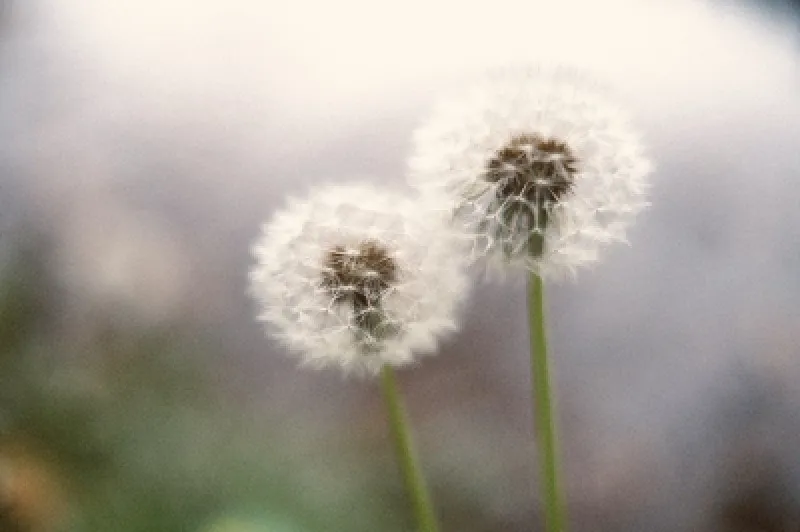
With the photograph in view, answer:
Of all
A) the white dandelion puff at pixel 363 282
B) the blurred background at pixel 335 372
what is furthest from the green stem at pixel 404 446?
the blurred background at pixel 335 372

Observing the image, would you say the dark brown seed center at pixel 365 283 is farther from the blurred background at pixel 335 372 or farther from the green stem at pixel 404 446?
the blurred background at pixel 335 372

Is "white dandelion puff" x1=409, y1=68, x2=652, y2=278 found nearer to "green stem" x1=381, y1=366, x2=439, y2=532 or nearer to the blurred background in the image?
"green stem" x1=381, y1=366, x2=439, y2=532

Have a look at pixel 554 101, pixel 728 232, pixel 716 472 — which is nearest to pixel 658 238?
pixel 728 232

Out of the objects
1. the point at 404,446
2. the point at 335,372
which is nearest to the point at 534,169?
the point at 404,446

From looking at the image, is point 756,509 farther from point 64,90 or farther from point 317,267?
point 64,90

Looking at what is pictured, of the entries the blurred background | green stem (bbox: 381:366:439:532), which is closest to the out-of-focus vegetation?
the blurred background

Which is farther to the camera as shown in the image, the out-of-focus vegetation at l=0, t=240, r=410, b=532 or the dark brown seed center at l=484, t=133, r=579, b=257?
the out-of-focus vegetation at l=0, t=240, r=410, b=532

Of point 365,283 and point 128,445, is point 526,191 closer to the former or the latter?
point 365,283
